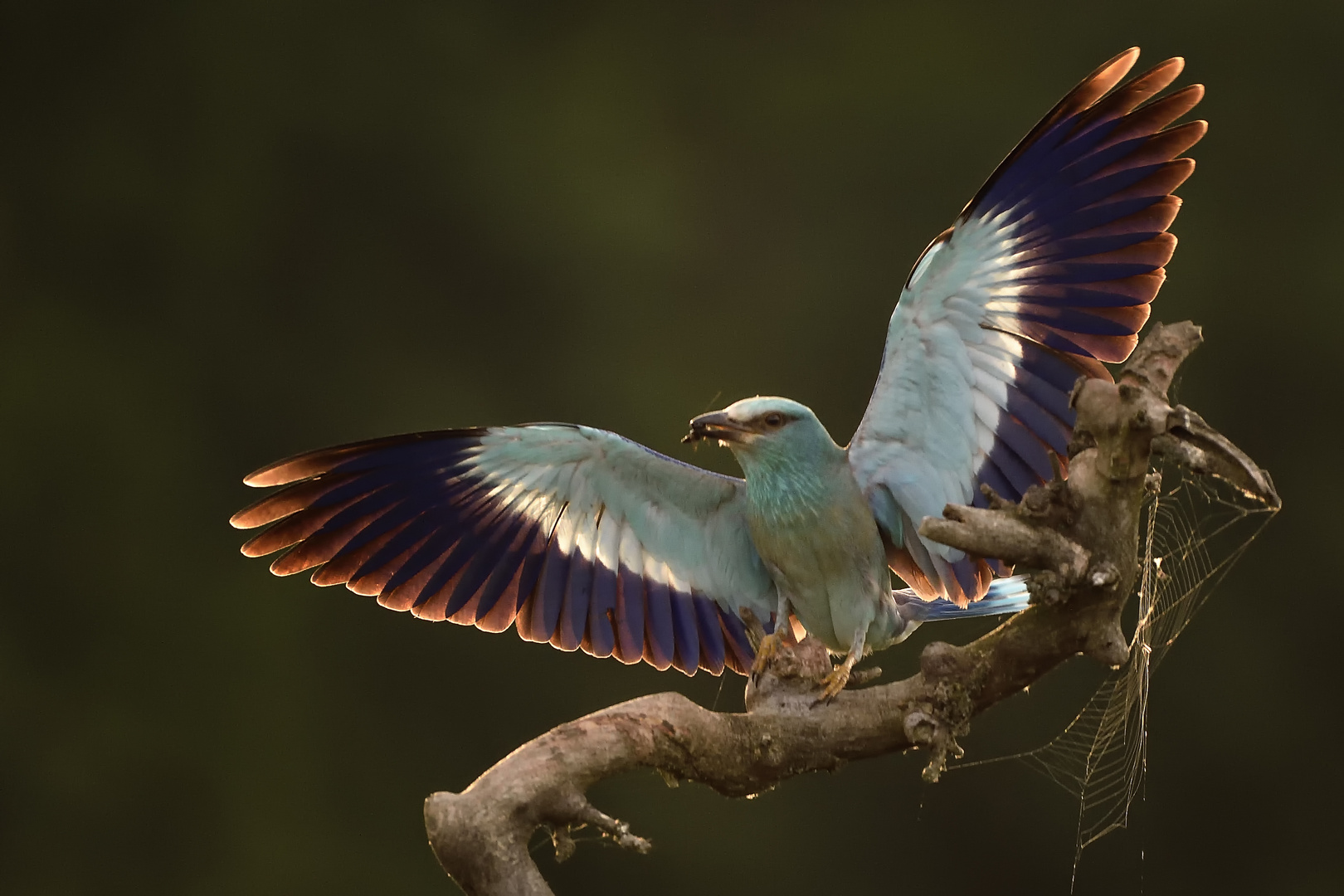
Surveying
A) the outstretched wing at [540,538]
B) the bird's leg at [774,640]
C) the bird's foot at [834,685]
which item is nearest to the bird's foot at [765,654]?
the bird's leg at [774,640]

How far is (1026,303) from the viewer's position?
190cm

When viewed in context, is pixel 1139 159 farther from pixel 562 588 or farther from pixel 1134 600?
pixel 1134 600

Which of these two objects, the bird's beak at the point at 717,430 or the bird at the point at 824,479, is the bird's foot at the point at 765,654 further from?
the bird's beak at the point at 717,430

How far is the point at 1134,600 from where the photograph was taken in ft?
13.3

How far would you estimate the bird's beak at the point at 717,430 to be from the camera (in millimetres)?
1973

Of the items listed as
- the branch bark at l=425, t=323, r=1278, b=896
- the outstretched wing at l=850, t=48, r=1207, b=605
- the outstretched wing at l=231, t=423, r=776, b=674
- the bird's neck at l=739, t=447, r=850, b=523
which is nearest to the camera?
the branch bark at l=425, t=323, r=1278, b=896

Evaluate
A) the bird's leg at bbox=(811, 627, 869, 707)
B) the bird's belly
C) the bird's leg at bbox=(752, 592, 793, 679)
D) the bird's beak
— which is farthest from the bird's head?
the bird's leg at bbox=(811, 627, 869, 707)

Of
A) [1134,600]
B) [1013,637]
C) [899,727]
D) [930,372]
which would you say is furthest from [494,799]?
[1134,600]

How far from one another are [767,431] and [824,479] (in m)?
0.11

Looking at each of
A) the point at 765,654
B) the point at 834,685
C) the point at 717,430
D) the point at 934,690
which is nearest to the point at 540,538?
the point at 717,430

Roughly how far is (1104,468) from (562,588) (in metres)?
0.90

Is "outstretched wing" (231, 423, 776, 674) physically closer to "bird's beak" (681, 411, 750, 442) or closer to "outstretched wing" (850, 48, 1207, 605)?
"bird's beak" (681, 411, 750, 442)

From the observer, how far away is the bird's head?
77.6 inches

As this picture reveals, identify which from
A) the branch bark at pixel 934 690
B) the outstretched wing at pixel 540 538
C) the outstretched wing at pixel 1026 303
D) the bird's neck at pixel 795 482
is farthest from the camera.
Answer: the outstretched wing at pixel 540 538
